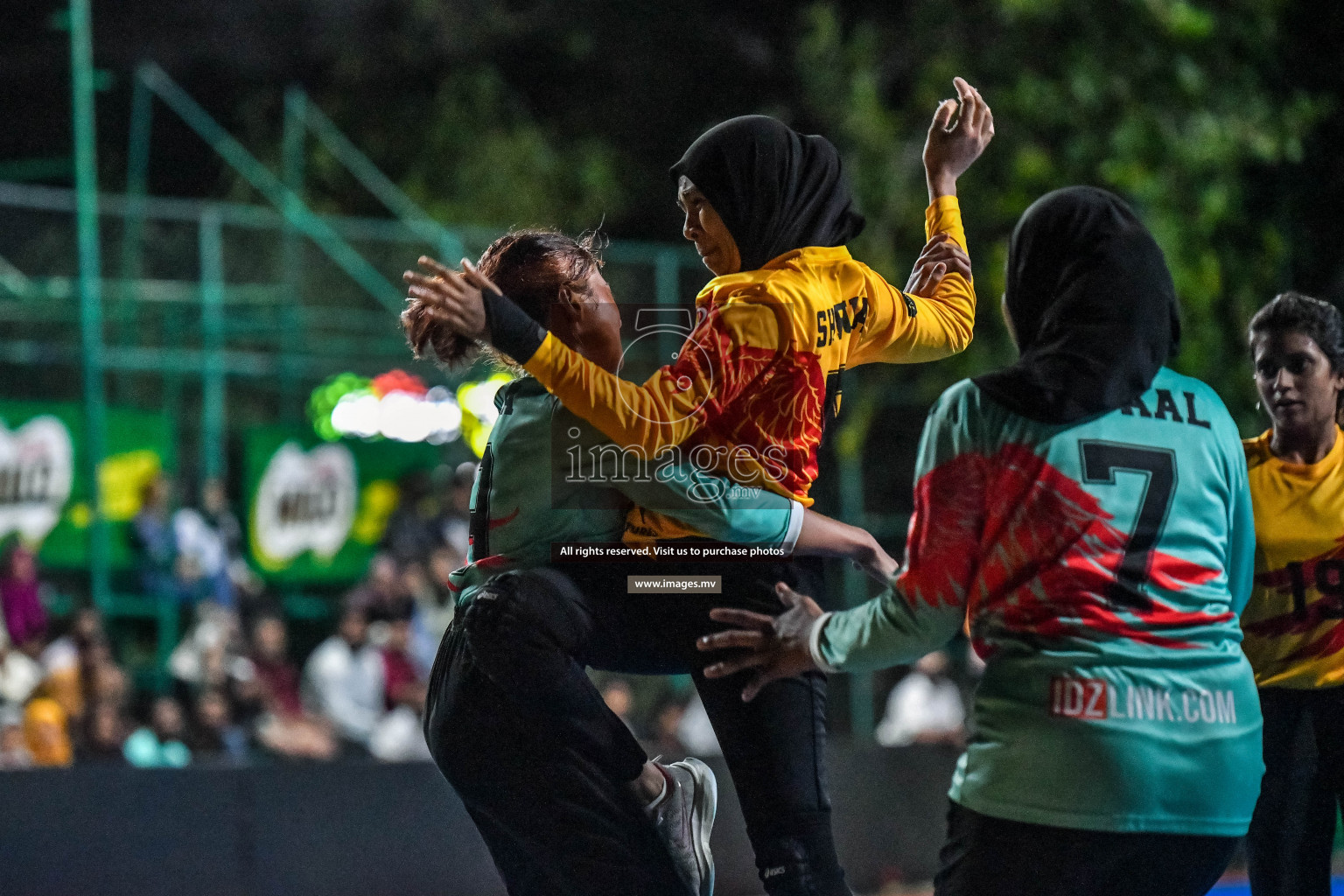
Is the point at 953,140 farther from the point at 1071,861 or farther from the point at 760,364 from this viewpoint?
the point at 1071,861

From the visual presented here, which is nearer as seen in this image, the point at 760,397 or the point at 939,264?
the point at 760,397

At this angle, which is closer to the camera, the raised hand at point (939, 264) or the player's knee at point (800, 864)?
the player's knee at point (800, 864)

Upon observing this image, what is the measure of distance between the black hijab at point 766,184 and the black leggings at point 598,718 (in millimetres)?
604

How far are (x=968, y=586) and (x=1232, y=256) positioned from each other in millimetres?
7527

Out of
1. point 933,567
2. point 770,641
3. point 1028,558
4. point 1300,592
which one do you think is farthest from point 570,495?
point 1300,592

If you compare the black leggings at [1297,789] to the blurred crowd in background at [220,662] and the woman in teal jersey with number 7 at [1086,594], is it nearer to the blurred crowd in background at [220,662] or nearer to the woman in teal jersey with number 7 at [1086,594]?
the woman in teal jersey with number 7 at [1086,594]

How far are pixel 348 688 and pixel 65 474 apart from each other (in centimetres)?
213

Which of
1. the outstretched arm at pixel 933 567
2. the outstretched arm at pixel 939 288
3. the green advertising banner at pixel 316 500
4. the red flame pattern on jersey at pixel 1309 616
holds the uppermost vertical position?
the outstretched arm at pixel 939 288

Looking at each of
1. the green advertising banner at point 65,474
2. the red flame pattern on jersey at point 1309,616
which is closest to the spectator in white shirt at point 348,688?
the green advertising banner at point 65,474

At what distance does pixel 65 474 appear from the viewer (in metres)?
9.03

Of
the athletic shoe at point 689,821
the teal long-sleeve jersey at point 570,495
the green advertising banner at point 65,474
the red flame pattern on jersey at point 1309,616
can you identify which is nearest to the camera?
the teal long-sleeve jersey at point 570,495

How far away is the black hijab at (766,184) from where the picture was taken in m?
2.88

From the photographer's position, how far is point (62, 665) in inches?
303

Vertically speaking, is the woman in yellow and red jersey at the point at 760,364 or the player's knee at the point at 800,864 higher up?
the woman in yellow and red jersey at the point at 760,364
